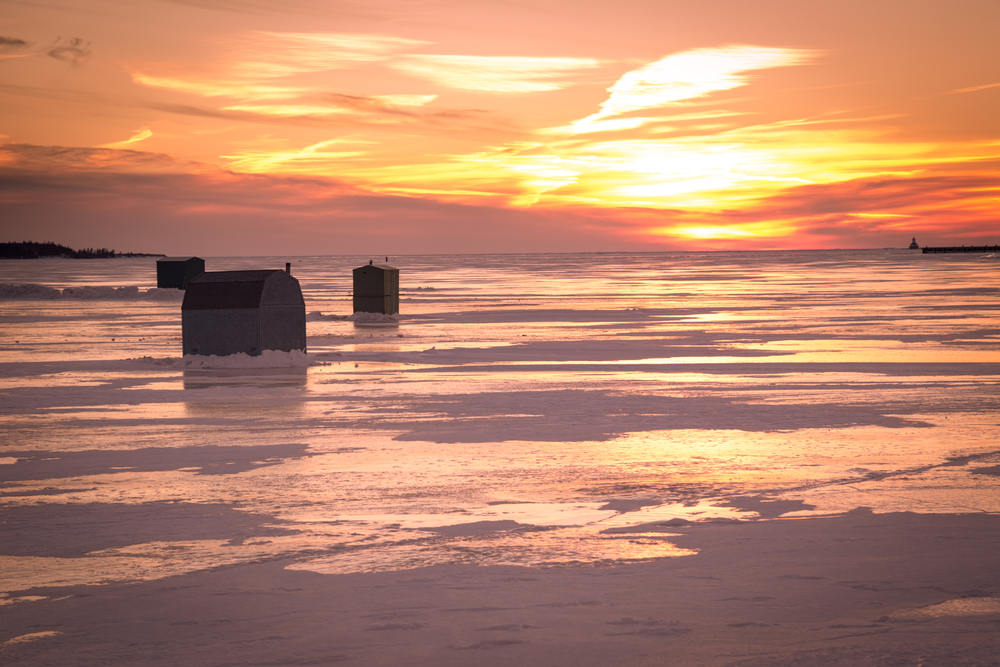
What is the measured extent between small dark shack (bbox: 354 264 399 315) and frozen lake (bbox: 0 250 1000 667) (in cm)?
993

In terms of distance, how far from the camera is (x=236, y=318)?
774 inches

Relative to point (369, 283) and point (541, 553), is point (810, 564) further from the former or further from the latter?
point (369, 283)

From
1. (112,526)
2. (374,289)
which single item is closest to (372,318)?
(374,289)

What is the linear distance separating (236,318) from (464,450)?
10633 mm

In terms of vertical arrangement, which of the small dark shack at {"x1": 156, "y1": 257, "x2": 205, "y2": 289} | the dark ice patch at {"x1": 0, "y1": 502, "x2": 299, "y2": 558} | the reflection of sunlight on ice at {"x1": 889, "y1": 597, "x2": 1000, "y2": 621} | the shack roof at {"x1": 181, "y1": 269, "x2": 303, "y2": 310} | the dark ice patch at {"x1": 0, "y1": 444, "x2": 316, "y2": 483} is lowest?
the reflection of sunlight on ice at {"x1": 889, "y1": 597, "x2": 1000, "y2": 621}

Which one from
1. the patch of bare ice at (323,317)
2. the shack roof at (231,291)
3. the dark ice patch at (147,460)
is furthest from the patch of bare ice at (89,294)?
the dark ice patch at (147,460)

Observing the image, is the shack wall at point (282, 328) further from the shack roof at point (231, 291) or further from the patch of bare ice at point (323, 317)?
the patch of bare ice at point (323, 317)

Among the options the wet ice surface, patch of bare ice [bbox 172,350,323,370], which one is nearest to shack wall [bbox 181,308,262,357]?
patch of bare ice [bbox 172,350,323,370]

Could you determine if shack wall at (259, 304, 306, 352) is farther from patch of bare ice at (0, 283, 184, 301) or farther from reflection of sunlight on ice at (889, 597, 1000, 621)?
patch of bare ice at (0, 283, 184, 301)

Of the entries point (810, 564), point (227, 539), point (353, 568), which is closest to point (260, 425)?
point (227, 539)

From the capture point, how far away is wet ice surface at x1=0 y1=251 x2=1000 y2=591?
714cm

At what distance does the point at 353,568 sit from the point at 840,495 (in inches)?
178

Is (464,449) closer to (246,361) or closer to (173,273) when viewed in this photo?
(246,361)

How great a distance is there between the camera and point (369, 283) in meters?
33.2
